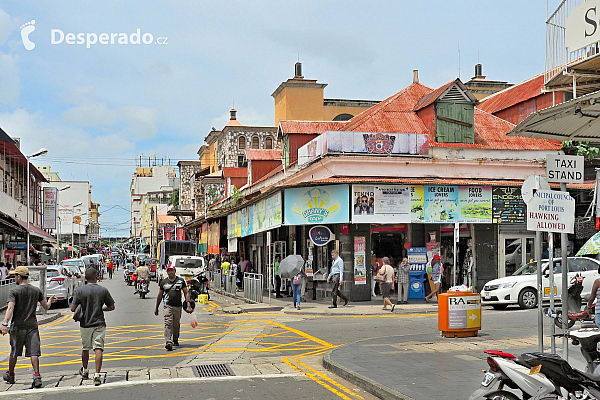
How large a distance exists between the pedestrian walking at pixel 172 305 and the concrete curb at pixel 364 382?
365 centimetres

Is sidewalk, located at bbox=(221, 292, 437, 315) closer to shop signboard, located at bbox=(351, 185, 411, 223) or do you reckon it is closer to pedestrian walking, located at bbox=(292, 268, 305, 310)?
pedestrian walking, located at bbox=(292, 268, 305, 310)

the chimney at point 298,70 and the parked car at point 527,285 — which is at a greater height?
the chimney at point 298,70

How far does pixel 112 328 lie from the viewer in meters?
18.8

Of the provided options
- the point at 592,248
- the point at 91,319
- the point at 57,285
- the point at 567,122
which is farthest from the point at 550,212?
the point at 57,285

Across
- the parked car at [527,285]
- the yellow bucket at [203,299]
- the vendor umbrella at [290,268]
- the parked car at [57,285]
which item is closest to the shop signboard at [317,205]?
the vendor umbrella at [290,268]

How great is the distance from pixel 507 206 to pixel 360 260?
20.6ft

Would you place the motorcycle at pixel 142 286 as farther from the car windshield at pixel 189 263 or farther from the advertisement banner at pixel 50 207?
the advertisement banner at pixel 50 207

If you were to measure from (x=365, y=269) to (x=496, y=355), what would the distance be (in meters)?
19.1

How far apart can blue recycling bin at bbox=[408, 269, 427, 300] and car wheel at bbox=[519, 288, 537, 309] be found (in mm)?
5117

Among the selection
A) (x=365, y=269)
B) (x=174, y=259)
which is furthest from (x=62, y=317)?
(x=174, y=259)

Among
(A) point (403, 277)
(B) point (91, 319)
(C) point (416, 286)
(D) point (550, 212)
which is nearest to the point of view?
(D) point (550, 212)

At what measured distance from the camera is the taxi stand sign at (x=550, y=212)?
31.4ft

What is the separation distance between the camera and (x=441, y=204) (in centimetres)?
2669

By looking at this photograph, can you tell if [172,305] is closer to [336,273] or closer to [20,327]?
[20,327]
